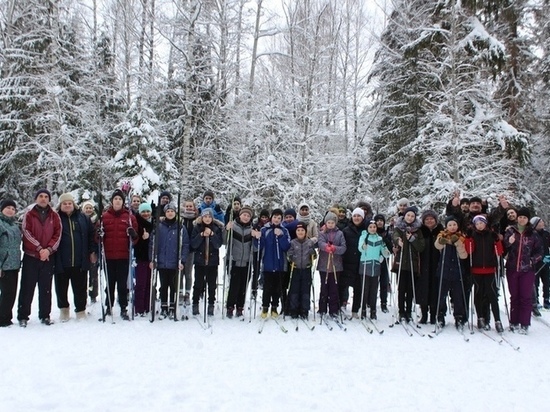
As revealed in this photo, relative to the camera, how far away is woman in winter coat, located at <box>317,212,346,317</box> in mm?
7148

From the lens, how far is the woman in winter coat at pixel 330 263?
281 inches

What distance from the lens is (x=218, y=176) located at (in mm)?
18422

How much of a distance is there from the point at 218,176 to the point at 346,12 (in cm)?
1482

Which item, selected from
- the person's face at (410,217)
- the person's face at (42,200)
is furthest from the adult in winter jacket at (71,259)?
the person's face at (410,217)

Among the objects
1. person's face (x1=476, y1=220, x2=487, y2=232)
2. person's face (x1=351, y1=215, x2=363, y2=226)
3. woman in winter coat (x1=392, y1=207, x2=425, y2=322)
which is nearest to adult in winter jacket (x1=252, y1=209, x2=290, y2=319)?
person's face (x1=351, y1=215, x2=363, y2=226)

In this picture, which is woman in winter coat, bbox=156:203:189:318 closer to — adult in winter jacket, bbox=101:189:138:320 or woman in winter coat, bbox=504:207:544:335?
adult in winter jacket, bbox=101:189:138:320

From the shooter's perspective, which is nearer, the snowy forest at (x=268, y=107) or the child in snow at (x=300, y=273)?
the child in snow at (x=300, y=273)

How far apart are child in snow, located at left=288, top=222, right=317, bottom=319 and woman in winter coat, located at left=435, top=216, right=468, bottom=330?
2036 millimetres

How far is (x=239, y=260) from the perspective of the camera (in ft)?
23.7

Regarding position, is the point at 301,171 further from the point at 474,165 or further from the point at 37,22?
the point at 37,22

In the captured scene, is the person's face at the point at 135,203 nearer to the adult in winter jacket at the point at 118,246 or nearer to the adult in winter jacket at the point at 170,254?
the adult in winter jacket at the point at 118,246

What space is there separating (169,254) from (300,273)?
6.98 ft

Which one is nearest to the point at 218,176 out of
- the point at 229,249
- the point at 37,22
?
the point at 37,22

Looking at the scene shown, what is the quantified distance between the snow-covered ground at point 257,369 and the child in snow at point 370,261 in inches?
30.5
